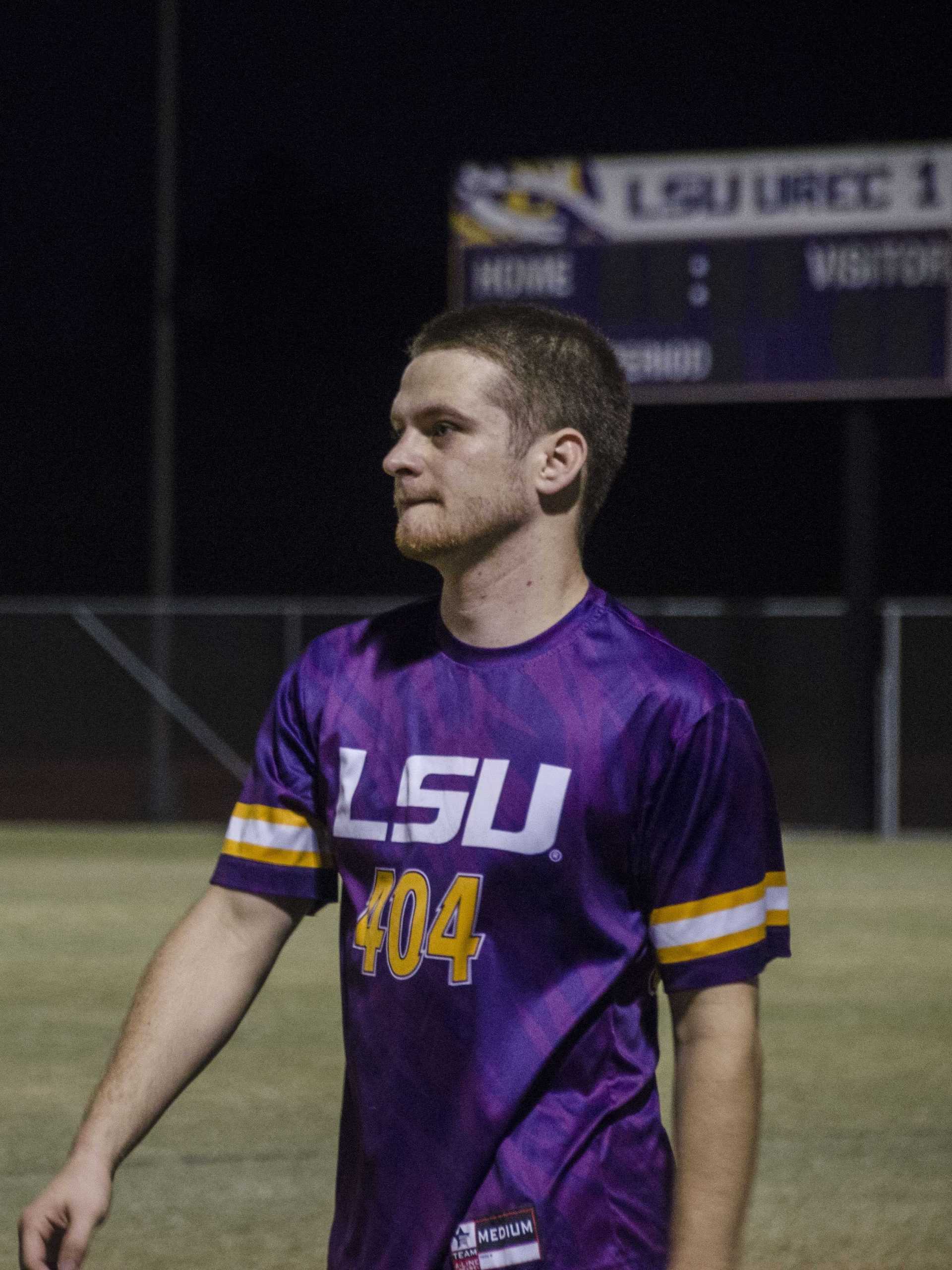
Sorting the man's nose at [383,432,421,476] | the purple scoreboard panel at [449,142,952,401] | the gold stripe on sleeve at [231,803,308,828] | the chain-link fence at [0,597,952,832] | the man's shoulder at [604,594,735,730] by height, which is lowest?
the chain-link fence at [0,597,952,832]

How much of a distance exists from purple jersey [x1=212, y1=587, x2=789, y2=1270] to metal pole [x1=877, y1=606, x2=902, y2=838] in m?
16.9

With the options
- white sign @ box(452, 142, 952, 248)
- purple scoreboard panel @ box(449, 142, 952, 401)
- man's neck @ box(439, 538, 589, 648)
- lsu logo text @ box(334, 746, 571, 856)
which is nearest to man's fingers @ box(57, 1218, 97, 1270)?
lsu logo text @ box(334, 746, 571, 856)

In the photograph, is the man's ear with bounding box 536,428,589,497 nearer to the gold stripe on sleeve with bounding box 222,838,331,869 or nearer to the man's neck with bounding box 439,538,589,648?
the man's neck with bounding box 439,538,589,648

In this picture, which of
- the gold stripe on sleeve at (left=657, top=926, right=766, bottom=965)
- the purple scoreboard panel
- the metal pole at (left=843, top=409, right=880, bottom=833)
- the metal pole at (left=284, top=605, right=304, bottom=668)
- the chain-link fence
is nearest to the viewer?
the gold stripe on sleeve at (left=657, top=926, right=766, bottom=965)

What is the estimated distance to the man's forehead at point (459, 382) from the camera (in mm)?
2559

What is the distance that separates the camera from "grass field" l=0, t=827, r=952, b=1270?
5.55 metres

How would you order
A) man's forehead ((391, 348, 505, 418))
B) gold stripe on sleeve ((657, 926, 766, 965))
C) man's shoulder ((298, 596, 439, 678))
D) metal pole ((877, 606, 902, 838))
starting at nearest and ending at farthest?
gold stripe on sleeve ((657, 926, 766, 965))
man's forehead ((391, 348, 505, 418))
man's shoulder ((298, 596, 439, 678))
metal pole ((877, 606, 902, 838))

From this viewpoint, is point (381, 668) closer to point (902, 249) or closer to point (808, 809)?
point (902, 249)

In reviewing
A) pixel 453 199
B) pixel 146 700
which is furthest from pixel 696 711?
pixel 146 700

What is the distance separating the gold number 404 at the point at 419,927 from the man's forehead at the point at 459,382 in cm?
55

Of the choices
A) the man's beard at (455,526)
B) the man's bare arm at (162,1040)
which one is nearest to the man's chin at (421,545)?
the man's beard at (455,526)

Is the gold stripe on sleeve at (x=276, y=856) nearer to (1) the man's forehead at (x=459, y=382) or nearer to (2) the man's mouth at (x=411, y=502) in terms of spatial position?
(2) the man's mouth at (x=411, y=502)

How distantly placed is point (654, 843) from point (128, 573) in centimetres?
4803

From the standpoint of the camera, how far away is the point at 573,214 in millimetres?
18891
